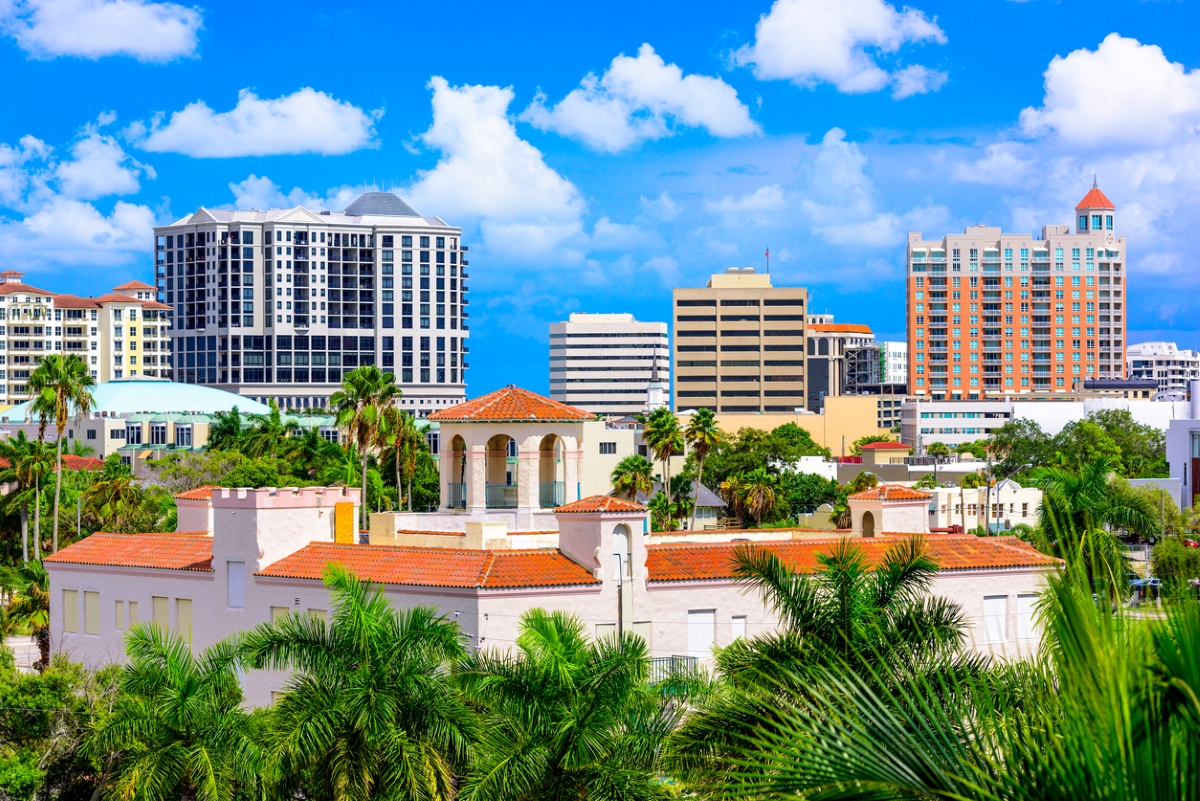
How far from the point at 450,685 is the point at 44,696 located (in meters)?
12.8

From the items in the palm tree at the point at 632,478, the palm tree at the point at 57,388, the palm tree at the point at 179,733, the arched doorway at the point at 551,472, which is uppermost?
the palm tree at the point at 57,388

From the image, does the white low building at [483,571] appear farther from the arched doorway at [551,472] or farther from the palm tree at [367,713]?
the palm tree at [367,713]

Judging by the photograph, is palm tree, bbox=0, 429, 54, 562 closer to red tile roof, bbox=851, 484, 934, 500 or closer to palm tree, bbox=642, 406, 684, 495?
palm tree, bbox=642, 406, 684, 495

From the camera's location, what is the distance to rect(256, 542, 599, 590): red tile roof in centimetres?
3609

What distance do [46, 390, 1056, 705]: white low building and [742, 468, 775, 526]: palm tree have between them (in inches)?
1874

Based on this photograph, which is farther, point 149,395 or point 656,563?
point 149,395

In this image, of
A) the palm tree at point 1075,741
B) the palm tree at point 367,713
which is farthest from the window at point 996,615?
the palm tree at point 1075,741

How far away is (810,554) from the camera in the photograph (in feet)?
136

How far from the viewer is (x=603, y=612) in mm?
37094

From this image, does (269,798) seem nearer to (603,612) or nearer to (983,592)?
(603,612)

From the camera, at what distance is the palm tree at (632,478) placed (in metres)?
88.5

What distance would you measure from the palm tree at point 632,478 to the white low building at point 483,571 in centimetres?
3903

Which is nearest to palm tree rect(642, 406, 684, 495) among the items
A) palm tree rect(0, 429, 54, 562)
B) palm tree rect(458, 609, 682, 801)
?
palm tree rect(0, 429, 54, 562)

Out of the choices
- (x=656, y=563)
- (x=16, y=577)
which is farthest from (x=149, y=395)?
(x=656, y=563)
